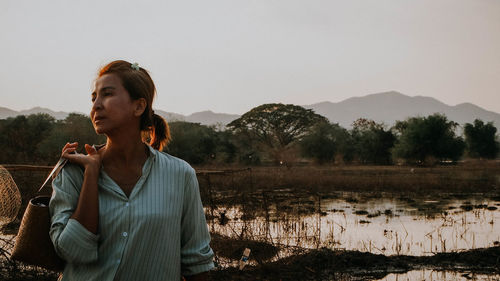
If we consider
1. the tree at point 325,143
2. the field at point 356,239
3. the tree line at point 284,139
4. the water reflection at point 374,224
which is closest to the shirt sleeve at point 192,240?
the field at point 356,239

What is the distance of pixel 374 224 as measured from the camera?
10.1m

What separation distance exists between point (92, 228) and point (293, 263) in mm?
5177

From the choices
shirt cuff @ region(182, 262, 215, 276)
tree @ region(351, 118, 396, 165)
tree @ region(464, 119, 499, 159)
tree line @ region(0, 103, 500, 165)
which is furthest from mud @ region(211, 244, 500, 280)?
tree @ region(464, 119, 499, 159)

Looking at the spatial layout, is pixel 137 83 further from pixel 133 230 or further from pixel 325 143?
pixel 325 143

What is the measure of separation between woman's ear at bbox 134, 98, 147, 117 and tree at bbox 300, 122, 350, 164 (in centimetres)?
4179

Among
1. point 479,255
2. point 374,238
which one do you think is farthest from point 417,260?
point 374,238

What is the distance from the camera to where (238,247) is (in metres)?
6.67

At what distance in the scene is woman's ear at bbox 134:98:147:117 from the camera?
1.58m

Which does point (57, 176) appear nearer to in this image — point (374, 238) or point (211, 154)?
point (374, 238)

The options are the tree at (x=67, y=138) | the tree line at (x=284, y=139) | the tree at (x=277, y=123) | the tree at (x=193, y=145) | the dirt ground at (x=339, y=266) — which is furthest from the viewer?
the tree at (x=277, y=123)

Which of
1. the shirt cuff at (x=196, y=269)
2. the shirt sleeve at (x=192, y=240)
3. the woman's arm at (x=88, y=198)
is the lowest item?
the shirt cuff at (x=196, y=269)

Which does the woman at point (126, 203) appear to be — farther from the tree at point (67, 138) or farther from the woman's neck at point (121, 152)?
the tree at point (67, 138)

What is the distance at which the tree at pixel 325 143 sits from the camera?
43.8 meters

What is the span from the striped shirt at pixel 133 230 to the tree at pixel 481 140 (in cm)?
5164
